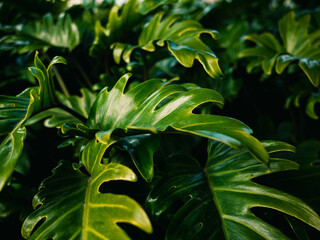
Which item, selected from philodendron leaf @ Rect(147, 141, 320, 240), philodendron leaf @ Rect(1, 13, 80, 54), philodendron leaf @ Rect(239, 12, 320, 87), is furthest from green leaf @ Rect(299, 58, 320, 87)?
philodendron leaf @ Rect(1, 13, 80, 54)

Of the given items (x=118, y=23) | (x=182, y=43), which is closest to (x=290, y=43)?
(x=182, y=43)

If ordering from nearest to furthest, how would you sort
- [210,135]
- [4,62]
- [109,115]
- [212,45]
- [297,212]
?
[210,135] < [297,212] < [109,115] < [212,45] < [4,62]

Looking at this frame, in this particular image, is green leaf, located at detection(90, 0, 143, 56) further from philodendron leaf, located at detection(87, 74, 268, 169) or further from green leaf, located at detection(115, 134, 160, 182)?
green leaf, located at detection(115, 134, 160, 182)

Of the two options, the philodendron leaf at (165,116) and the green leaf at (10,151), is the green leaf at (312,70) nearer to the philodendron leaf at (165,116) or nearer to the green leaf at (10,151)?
the philodendron leaf at (165,116)

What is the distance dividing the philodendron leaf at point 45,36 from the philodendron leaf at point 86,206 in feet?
2.31

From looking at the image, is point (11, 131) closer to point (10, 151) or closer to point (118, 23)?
point (10, 151)

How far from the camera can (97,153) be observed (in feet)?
1.75

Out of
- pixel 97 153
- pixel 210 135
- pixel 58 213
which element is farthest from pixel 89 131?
pixel 210 135

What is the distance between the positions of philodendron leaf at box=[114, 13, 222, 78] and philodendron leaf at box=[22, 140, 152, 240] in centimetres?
31

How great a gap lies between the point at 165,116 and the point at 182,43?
336mm

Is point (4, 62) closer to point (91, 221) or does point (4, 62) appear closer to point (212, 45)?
point (212, 45)

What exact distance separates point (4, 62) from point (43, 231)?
1260 millimetres

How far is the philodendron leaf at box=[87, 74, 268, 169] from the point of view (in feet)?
1.34

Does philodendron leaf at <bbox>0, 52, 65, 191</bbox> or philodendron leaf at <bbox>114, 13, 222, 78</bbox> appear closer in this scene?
philodendron leaf at <bbox>0, 52, 65, 191</bbox>
